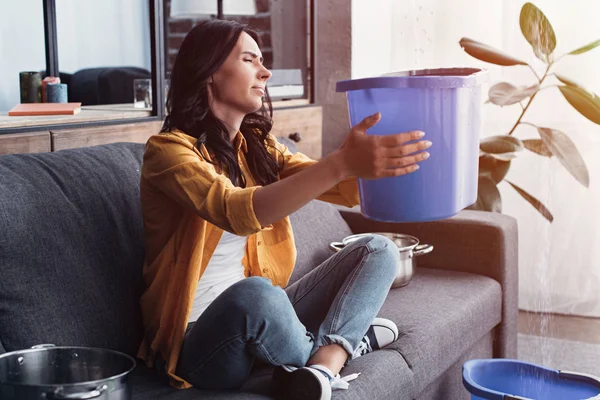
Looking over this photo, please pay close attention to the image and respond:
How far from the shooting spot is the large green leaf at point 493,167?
3.03m

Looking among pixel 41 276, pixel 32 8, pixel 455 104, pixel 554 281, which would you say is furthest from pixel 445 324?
pixel 32 8

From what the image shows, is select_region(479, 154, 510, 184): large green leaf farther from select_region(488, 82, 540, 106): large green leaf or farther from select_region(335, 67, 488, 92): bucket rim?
select_region(335, 67, 488, 92): bucket rim

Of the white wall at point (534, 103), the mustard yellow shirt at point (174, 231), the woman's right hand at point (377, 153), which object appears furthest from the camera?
the white wall at point (534, 103)

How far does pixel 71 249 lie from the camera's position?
159 centimetres

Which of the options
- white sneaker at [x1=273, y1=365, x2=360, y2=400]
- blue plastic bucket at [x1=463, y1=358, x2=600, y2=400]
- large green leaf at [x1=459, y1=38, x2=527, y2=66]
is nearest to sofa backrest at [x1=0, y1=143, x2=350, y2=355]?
white sneaker at [x1=273, y1=365, x2=360, y2=400]

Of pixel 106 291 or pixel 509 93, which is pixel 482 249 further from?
pixel 106 291

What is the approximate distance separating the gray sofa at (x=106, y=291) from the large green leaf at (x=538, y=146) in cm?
95

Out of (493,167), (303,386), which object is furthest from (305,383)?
(493,167)

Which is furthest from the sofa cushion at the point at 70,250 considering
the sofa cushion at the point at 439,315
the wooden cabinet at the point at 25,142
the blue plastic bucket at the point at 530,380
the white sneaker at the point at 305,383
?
the blue plastic bucket at the point at 530,380

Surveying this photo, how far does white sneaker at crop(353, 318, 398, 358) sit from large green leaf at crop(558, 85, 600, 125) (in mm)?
1409

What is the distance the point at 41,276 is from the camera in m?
1.52

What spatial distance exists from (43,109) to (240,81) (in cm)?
57

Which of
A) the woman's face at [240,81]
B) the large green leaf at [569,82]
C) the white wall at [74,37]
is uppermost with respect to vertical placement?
the white wall at [74,37]

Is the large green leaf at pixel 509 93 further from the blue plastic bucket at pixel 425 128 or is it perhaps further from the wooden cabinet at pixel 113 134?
the blue plastic bucket at pixel 425 128
